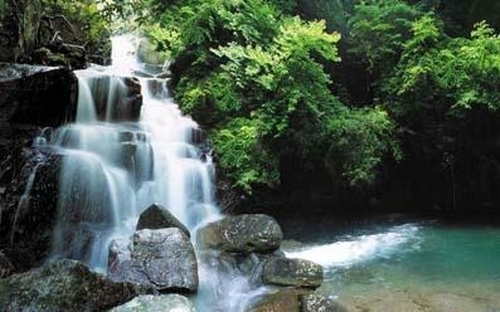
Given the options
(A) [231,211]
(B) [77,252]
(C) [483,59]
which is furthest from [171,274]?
(C) [483,59]

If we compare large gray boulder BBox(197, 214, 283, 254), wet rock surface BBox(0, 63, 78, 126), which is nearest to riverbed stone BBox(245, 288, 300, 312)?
large gray boulder BBox(197, 214, 283, 254)

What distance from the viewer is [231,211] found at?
33.6 feet

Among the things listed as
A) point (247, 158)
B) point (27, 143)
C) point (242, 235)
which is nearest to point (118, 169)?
point (27, 143)

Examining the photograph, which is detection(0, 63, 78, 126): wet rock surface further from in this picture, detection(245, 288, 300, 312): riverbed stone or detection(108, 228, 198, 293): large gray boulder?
detection(245, 288, 300, 312): riverbed stone

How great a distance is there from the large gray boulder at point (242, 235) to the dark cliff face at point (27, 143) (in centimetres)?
273

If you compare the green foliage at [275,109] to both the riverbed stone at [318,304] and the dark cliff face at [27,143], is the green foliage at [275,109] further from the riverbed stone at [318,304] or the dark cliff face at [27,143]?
the riverbed stone at [318,304]

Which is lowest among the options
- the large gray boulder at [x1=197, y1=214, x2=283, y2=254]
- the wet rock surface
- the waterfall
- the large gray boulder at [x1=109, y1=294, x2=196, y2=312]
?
the large gray boulder at [x1=109, y1=294, x2=196, y2=312]

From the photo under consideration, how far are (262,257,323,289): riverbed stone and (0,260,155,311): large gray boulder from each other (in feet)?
7.77

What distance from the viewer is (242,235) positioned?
838 cm

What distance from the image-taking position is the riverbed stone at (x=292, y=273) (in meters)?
7.22

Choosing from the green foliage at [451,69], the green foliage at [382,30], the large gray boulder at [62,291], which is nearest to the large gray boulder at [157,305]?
the large gray boulder at [62,291]

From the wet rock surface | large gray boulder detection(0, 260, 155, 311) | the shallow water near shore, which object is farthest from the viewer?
the wet rock surface

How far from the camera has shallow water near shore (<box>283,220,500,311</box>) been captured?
662 centimetres

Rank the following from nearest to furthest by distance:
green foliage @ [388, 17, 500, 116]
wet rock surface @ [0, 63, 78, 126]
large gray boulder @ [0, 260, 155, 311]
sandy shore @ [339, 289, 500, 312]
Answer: large gray boulder @ [0, 260, 155, 311] < sandy shore @ [339, 289, 500, 312] < wet rock surface @ [0, 63, 78, 126] < green foliage @ [388, 17, 500, 116]
